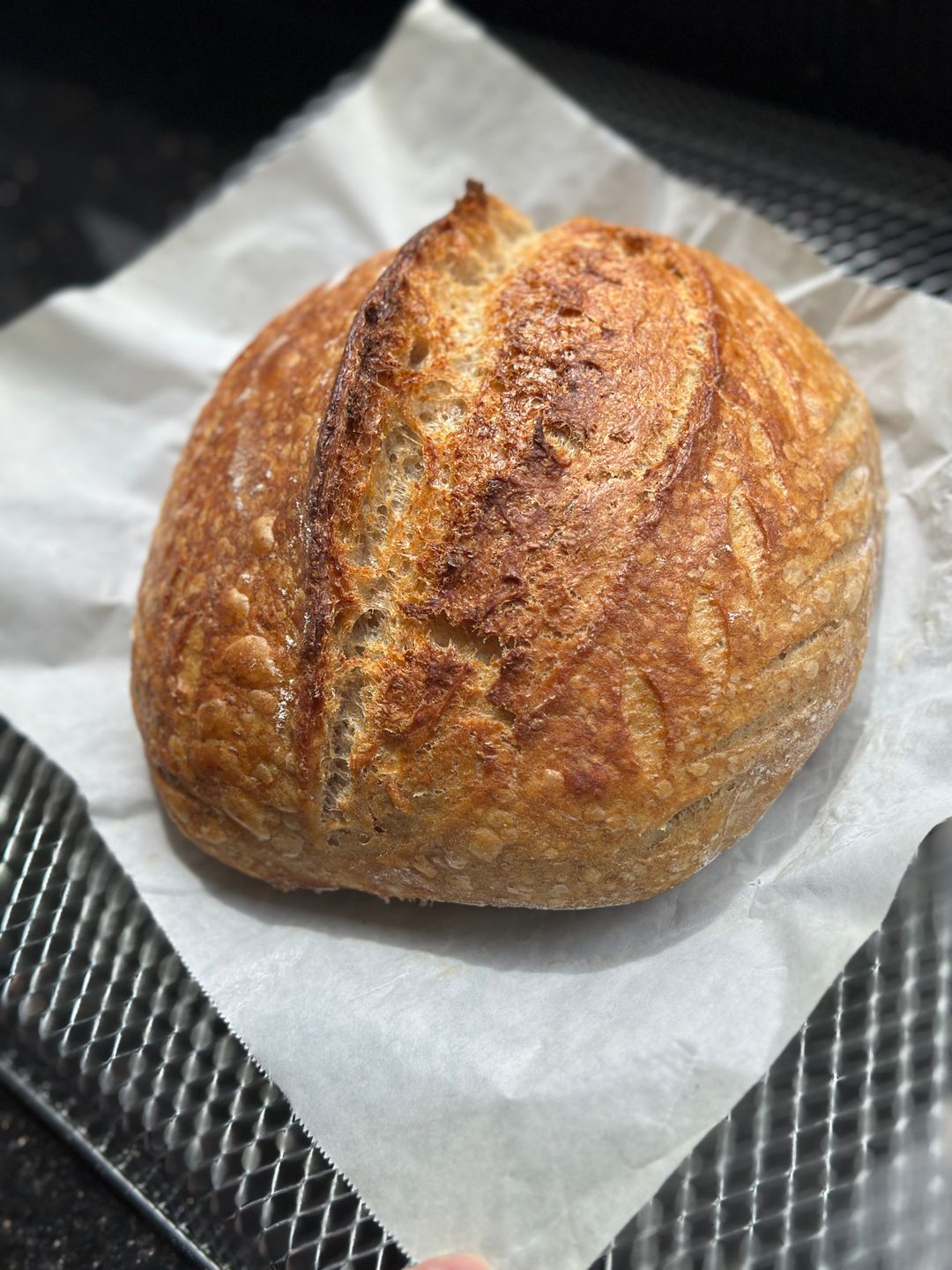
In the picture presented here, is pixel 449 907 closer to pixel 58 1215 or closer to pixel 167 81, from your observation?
pixel 58 1215

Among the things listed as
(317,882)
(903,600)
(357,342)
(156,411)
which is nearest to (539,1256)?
(317,882)

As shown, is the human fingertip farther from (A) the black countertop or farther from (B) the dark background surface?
(B) the dark background surface

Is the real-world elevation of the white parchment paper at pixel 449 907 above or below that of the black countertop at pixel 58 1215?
above

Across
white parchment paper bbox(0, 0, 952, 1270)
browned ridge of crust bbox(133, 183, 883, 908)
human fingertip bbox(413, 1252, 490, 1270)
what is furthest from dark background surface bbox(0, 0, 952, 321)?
human fingertip bbox(413, 1252, 490, 1270)

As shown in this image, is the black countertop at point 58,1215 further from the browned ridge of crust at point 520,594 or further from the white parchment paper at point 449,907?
the browned ridge of crust at point 520,594

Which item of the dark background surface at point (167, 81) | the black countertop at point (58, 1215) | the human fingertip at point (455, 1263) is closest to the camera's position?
the human fingertip at point (455, 1263)

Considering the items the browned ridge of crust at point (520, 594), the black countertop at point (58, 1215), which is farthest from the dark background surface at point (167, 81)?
the black countertop at point (58, 1215)
